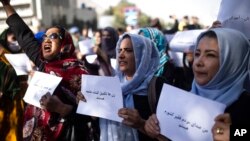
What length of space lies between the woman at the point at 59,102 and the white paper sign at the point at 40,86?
0.07 meters

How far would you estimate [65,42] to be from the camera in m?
2.68

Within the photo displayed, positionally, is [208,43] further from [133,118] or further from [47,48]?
[47,48]

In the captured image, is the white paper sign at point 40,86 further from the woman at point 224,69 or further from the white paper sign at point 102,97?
the woman at point 224,69

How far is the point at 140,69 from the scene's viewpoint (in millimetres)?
2266

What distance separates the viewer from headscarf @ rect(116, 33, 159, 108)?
7.25ft

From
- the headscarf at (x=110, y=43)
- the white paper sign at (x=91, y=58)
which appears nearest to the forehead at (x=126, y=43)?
the white paper sign at (x=91, y=58)

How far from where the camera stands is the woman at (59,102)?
7.93ft

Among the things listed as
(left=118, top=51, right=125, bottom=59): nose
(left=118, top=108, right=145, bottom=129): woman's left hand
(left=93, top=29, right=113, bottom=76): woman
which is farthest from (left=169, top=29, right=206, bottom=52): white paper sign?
(left=118, top=108, right=145, bottom=129): woman's left hand

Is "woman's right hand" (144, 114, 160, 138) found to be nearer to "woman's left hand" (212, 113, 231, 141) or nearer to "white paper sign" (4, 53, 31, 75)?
"woman's left hand" (212, 113, 231, 141)

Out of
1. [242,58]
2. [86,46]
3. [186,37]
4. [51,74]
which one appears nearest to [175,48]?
[186,37]

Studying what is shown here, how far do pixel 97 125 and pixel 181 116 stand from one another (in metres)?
0.93

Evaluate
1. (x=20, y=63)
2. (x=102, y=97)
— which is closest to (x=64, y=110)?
(x=102, y=97)

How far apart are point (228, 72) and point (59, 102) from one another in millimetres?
1083

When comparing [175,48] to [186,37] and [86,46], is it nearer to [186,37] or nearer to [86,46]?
[186,37]
